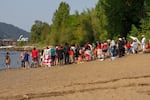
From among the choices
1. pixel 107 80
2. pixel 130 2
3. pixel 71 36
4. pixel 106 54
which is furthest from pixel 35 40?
pixel 107 80

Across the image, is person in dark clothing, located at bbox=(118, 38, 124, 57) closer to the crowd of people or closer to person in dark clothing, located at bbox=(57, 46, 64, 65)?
the crowd of people

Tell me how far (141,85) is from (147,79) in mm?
1344

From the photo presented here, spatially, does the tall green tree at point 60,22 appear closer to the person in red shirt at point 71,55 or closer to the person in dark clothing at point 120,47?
the person in red shirt at point 71,55

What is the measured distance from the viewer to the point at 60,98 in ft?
50.9

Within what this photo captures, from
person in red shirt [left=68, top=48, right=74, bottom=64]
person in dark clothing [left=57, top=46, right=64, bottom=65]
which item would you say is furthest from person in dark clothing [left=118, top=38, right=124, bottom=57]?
person in dark clothing [left=57, top=46, right=64, bottom=65]

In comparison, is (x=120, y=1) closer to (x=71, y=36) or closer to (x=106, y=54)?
(x=106, y=54)

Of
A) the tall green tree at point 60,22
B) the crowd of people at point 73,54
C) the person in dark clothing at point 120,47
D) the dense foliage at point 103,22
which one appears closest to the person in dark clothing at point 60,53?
the crowd of people at point 73,54

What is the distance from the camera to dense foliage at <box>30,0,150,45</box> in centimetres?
6041

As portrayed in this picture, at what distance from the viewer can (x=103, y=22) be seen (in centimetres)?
6862

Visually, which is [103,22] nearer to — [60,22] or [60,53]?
[60,53]

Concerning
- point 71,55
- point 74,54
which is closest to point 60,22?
point 74,54

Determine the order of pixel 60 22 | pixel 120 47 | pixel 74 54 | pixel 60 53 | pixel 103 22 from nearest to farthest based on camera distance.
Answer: pixel 60 53 < pixel 120 47 < pixel 74 54 < pixel 103 22 < pixel 60 22

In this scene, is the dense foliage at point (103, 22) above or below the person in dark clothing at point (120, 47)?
above

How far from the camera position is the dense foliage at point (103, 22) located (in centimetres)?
6041
